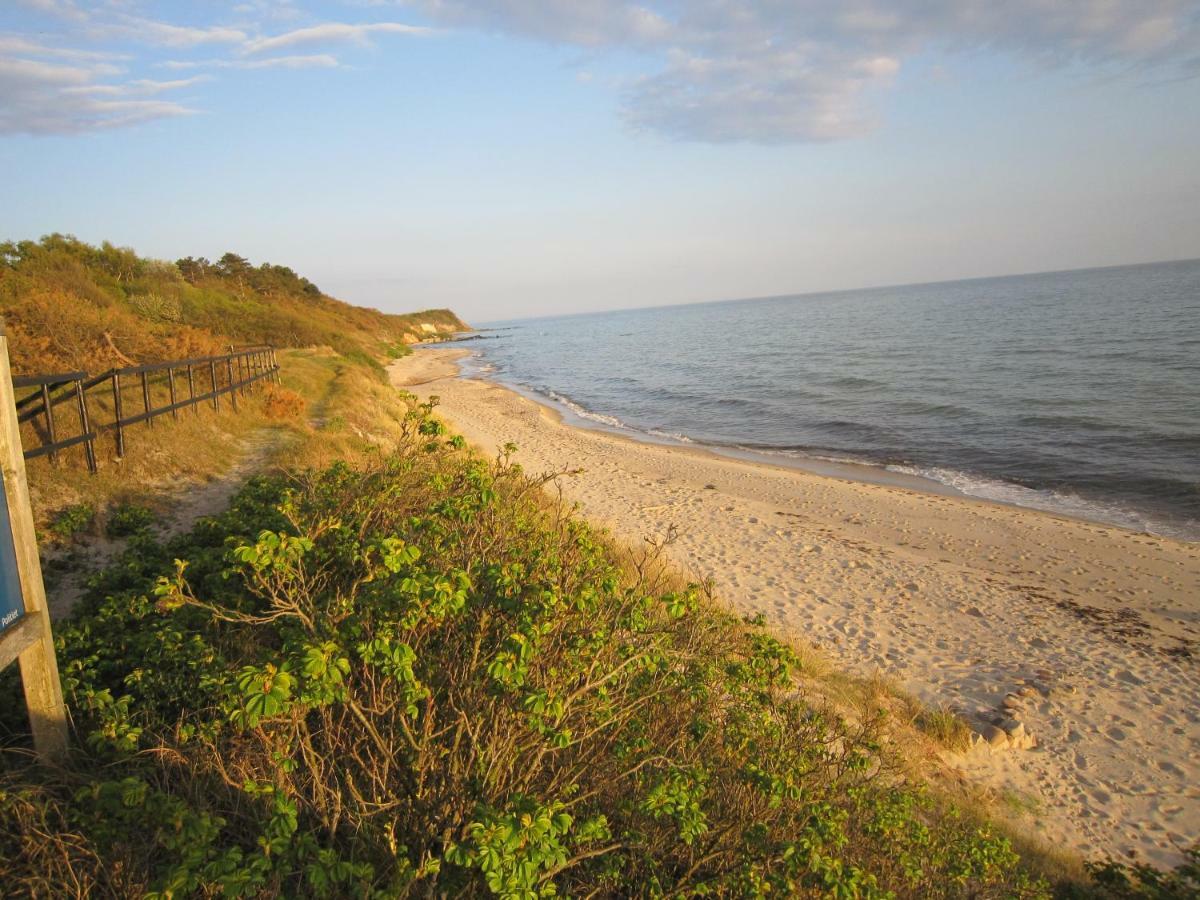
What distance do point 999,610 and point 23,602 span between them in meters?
10.9

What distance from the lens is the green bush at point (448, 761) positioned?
247 cm

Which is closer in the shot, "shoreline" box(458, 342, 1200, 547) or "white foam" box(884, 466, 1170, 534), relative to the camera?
"white foam" box(884, 466, 1170, 534)

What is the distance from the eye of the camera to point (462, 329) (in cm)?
13638

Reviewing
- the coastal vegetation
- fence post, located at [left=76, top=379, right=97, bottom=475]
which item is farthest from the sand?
fence post, located at [left=76, top=379, right=97, bottom=475]

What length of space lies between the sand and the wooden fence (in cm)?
785

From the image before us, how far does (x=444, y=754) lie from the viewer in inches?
109

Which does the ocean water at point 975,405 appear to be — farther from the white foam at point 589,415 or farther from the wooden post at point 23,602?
the wooden post at point 23,602

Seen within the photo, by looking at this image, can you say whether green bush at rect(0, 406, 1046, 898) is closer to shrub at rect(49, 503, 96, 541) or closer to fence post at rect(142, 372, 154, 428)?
shrub at rect(49, 503, 96, 541)

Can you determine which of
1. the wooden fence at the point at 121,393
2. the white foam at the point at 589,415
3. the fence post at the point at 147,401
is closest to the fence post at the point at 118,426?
the wooden fence at the point at 121,393

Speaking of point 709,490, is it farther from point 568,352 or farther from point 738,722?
point 568,352

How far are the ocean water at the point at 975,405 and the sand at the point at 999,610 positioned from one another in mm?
2830

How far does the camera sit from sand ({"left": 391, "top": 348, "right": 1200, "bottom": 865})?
6102 millimetres

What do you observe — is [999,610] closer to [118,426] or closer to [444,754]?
[444,754]

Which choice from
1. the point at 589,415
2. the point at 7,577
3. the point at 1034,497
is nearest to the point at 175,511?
the point at 7,577
